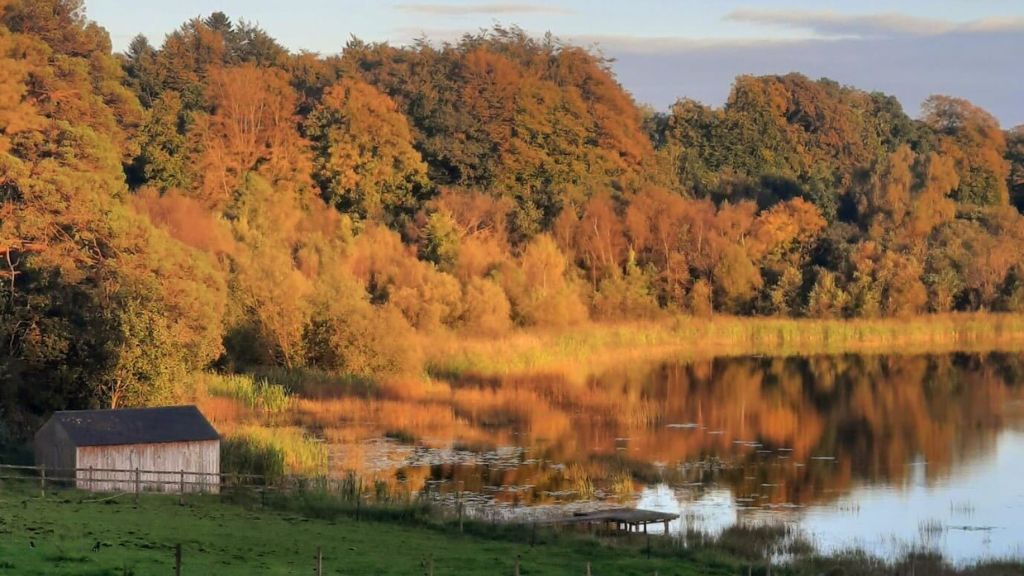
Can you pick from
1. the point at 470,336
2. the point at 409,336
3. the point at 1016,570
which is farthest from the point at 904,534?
the point at 470,336

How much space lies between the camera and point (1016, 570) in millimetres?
26125

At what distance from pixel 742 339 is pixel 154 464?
4877 centimetres

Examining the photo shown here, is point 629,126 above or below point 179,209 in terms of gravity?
above

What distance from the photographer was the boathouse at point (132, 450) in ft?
102

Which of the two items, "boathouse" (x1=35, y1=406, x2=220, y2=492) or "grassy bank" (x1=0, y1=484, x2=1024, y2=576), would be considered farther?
"boathouse" (x1=35, y1=406, x2=220, y2=492)

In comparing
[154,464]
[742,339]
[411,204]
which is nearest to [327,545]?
[154,464]

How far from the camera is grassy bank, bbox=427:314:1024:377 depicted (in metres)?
62.7

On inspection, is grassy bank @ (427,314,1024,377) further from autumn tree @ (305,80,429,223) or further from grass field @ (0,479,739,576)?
grass field @ (0,479,739,576)

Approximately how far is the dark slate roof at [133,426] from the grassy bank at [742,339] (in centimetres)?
2755

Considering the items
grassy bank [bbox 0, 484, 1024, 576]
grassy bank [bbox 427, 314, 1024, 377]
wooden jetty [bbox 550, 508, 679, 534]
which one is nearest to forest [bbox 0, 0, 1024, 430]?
grassy bank [bbox 427, 314, 1024, 377]

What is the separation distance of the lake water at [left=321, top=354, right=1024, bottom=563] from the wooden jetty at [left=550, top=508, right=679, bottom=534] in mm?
1284

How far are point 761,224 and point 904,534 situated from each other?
58533 millimetres

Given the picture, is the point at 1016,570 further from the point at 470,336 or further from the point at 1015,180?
the point at 1015,180

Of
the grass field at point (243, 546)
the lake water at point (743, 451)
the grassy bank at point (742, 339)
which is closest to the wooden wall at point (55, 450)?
the grass field at point (243, 546)
